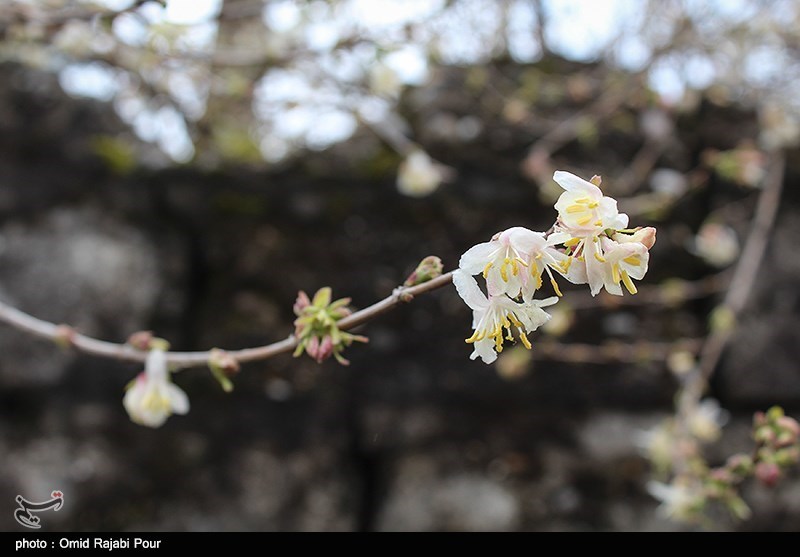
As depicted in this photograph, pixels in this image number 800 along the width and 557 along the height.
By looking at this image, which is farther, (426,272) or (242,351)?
(242,351)

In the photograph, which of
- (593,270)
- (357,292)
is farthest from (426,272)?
Result: (357,292)

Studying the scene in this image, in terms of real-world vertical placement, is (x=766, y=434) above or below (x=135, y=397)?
below

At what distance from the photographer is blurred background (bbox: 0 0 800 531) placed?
171 cm

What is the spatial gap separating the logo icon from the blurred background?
0.02 meters

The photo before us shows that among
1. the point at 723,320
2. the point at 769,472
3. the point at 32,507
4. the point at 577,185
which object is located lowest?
the point at 769,472

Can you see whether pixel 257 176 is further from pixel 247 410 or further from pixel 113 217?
pixel 247 410

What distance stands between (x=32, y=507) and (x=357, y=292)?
963 mm

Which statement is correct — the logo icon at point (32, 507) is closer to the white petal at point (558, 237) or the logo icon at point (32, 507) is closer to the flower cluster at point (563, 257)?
the flower cluster at point (563, 257)

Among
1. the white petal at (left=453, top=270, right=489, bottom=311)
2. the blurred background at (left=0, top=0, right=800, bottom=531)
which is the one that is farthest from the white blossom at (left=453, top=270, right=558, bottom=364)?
the blurred background at (left=0, top=0, right=800, bottom=531)

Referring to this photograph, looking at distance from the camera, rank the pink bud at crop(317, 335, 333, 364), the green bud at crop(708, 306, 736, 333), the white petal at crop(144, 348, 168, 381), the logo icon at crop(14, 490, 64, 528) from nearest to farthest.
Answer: the pink bud at crop(317, 335, 333, 364)
the white petal at crop(144, 348, 168, 381)
the logo icon at crop(14, 490, 64, 528)
the green bud at crop(708, 306, 736, 333)

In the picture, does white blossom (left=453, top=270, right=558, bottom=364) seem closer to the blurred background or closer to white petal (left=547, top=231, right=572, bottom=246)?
white petal (left=547, top=231, right=572, bottom=246)

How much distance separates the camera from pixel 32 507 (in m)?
1.63

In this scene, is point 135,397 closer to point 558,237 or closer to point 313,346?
point 313,346

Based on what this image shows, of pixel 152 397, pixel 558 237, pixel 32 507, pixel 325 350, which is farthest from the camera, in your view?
pixel 32 507
